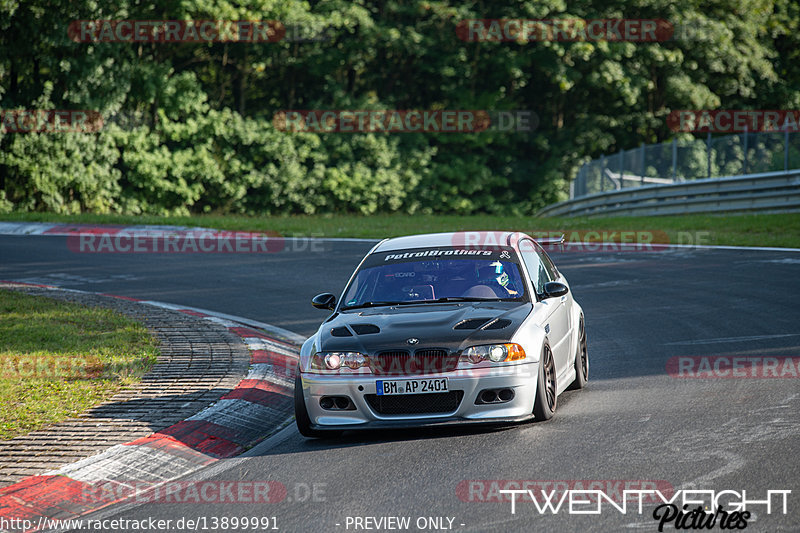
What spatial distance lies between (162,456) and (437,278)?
2712mm

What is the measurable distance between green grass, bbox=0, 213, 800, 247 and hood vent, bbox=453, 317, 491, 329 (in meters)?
14.7

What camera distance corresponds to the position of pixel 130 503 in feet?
19.5

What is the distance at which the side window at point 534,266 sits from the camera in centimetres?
843

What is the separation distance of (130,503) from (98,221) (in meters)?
21.8

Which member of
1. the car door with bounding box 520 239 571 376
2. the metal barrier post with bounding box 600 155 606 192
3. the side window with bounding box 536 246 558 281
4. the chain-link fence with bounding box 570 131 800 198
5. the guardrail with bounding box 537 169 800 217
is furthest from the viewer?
the metal barrier post with bounding box 600 155 606 192

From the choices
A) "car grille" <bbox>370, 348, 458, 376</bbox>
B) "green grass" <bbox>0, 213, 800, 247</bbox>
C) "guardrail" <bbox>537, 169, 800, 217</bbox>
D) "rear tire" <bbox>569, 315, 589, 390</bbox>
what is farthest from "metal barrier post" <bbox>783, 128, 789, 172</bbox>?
"car grille" <bbox>370, 348, 458, 376</bbox>

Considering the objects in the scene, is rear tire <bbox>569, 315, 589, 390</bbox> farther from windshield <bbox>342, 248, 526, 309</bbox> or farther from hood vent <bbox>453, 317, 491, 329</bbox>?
hood vent <bbox>453, 317, 491, 329</bbox>

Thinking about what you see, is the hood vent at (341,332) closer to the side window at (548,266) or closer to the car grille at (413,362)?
the car grille at (413,362)

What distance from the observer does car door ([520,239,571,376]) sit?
7.92 m

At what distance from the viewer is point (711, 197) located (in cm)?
2731

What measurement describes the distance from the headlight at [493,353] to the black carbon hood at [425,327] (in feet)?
0.14

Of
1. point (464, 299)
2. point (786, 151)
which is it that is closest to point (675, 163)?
point (786, 151)

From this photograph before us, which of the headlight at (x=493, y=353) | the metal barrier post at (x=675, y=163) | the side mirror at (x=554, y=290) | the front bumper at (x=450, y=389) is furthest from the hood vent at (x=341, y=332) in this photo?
the metal barrier post at (x=675, y=163)

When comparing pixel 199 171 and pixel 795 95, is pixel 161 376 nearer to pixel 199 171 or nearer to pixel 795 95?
pixel 199 171
